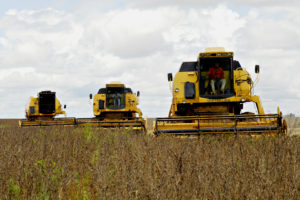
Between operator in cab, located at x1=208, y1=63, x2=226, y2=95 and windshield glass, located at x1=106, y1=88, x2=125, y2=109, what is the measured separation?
32.4 ft

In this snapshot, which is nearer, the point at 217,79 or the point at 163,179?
the point at 163,179

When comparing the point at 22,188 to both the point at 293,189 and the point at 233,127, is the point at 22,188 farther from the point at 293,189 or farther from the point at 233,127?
the point at 233,127

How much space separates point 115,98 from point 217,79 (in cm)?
1009

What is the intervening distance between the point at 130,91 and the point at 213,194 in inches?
728

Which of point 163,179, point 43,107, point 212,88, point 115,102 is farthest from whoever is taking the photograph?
point 43,107

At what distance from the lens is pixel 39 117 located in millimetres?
24469

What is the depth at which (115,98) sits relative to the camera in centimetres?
2058

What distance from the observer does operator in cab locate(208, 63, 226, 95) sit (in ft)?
36.8

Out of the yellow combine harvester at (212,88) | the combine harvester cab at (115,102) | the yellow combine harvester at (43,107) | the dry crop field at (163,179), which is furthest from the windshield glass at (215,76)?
the yellow combine harvester at (43,107)

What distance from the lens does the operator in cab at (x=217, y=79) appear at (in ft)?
36.8

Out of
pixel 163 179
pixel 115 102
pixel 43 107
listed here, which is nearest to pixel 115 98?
pixel 115 102

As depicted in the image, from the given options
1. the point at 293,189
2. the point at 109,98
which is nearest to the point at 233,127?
the point at 293,189

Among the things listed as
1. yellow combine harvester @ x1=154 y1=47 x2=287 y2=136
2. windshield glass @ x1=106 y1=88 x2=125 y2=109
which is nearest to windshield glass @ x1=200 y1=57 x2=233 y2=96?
yellow combine harvester @ x1=154 y1=47 x2=287 y2=136

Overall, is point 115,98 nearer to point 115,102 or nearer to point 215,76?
point 115,102
